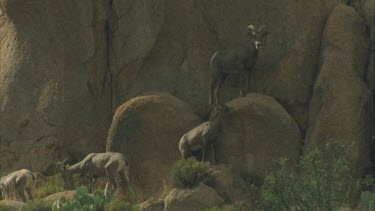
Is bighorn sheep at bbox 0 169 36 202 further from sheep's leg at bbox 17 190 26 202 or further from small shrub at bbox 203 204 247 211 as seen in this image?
small shrub at bbox 203 204 247 211

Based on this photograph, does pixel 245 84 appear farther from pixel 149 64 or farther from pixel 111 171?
pixel 111 171

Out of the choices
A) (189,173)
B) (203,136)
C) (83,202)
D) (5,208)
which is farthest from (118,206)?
(203,136)

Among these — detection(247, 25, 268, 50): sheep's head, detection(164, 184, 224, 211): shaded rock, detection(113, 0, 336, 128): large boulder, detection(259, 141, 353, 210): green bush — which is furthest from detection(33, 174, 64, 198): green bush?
detection(259, 141, 353, 210): green bush

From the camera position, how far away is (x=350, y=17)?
2417 cm

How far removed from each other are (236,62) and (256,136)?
169cm

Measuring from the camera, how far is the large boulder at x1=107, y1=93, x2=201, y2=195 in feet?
78.3

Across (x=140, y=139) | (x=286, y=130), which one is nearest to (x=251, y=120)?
(x=286, y=130)

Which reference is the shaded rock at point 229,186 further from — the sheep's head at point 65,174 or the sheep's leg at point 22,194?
the sheep's leg at point 22,194

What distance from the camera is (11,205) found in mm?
21719

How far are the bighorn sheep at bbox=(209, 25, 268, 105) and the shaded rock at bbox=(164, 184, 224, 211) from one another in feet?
9.14

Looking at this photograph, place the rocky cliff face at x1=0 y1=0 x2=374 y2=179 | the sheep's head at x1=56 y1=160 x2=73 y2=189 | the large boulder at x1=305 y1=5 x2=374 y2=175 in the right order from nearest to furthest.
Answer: the large boulder at x1=305 y1=5 x2=374 y2=175, the rocky cliff face at x1=0 y1=0 x2=374 y2=179, the sheep's head at x1=56 y1=160 x2=73 y2=189

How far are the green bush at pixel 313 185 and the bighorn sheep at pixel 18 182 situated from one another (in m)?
5.52

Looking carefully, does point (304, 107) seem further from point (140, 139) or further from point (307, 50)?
point (140, 139)

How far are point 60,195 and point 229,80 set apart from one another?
4661 millimetres
